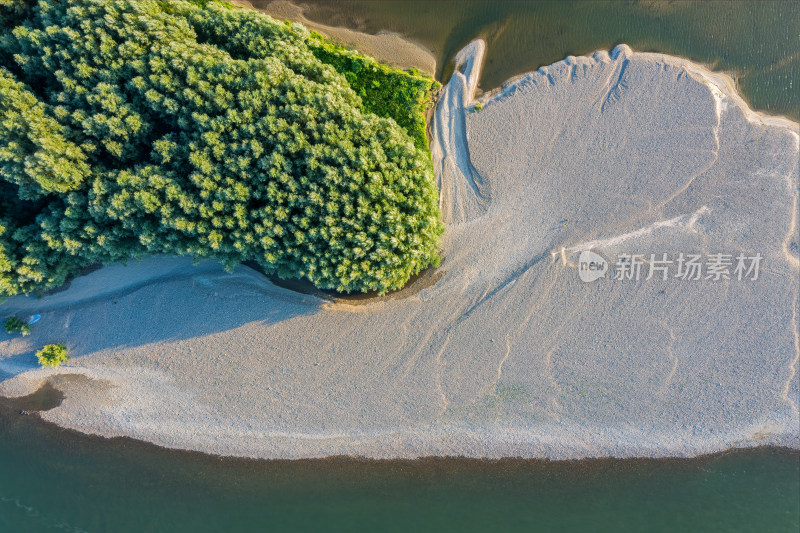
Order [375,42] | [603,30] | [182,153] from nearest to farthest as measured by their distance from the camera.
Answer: [182,153]
[603,30]
[375,42]

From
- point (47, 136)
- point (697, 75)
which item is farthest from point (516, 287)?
point (47, 136)

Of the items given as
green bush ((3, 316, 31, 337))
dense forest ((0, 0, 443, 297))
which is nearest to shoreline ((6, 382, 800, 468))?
green bush ((3, 316, 31, 337))

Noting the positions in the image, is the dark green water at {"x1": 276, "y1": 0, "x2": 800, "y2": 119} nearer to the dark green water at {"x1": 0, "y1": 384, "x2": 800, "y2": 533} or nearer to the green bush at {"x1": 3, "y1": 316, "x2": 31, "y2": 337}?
the dark green water at {"x1": 0, "y1": 384, "x2": 800, "y2": 533}

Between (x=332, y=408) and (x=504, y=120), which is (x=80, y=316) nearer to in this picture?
(x=332, y=408)

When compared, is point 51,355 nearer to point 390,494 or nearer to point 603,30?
point 390,494

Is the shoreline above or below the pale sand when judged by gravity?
below

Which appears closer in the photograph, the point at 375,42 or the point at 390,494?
the point at 390,494

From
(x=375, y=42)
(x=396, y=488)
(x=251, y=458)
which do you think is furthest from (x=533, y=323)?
(x=375, y=42)

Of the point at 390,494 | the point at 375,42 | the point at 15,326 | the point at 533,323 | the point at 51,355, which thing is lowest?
the point at 390,494
